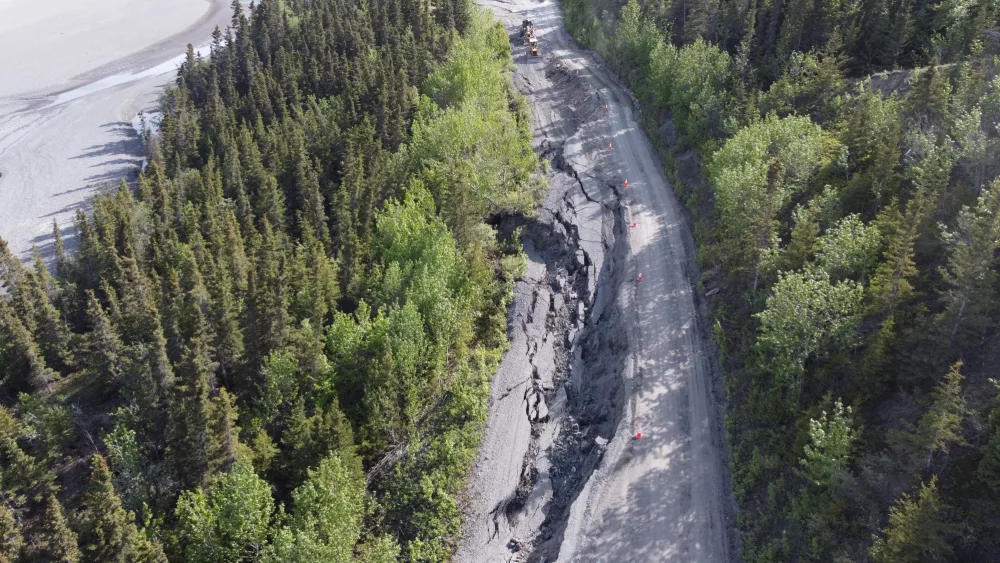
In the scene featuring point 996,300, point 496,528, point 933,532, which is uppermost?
point 996,300

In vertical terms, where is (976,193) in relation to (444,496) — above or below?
above

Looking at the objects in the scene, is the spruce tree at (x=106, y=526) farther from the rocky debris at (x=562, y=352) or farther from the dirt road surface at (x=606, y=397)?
A: the dirt road surface at (x=606, y=397)

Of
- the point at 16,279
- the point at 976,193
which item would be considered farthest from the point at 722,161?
the point at 16,279

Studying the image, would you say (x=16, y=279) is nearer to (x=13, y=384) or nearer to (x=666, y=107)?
(x=13, y=384)

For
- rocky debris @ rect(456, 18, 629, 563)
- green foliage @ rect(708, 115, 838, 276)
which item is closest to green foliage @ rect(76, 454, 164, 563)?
rocky debris @ rect(456, 18, 629, 563)

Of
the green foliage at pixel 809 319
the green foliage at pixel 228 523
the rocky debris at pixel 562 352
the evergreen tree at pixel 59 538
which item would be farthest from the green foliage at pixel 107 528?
the green foliage at pixel 809 319

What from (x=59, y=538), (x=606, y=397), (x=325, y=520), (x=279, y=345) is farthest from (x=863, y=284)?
(x=59, y=538)
